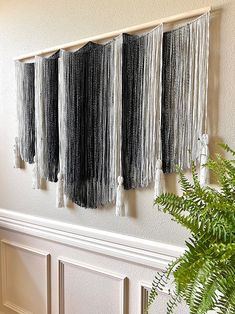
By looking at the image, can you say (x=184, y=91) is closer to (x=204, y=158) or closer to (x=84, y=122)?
(x=204, y=158)

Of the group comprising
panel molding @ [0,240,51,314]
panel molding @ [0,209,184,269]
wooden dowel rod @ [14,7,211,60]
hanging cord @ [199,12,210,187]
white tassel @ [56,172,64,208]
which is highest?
wooden dowel rod @ [14,7,211,60]

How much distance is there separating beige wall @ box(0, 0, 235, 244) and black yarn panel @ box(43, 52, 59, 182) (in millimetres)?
124

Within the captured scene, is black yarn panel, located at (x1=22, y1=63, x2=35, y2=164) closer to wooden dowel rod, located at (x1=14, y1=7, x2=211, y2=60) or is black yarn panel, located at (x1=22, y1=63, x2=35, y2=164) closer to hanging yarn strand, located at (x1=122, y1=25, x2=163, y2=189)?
wooden dowel rod, located at (x1=14, y1=7, x2=211, y2=60)

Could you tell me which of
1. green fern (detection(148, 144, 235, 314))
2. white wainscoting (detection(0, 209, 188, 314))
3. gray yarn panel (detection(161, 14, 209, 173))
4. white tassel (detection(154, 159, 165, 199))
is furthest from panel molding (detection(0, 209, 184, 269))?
green fern (detection(148, 144, 235, 314))

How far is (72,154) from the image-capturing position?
1528mm

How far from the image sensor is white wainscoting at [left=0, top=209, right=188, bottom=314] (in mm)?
1397

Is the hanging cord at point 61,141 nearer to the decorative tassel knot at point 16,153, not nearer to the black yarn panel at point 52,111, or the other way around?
the black yarn panel at point 52,111

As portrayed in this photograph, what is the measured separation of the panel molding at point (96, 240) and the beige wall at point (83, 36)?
0.11 ft

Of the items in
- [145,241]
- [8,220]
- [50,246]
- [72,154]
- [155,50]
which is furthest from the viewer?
[8,220]

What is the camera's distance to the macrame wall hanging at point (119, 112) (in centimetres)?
120

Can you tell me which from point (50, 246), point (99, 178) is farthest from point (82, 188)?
point (50, 246)

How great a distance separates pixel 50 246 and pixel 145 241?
25.9 inches

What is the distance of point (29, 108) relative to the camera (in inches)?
68.8

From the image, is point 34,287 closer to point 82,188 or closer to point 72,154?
point 82,188
